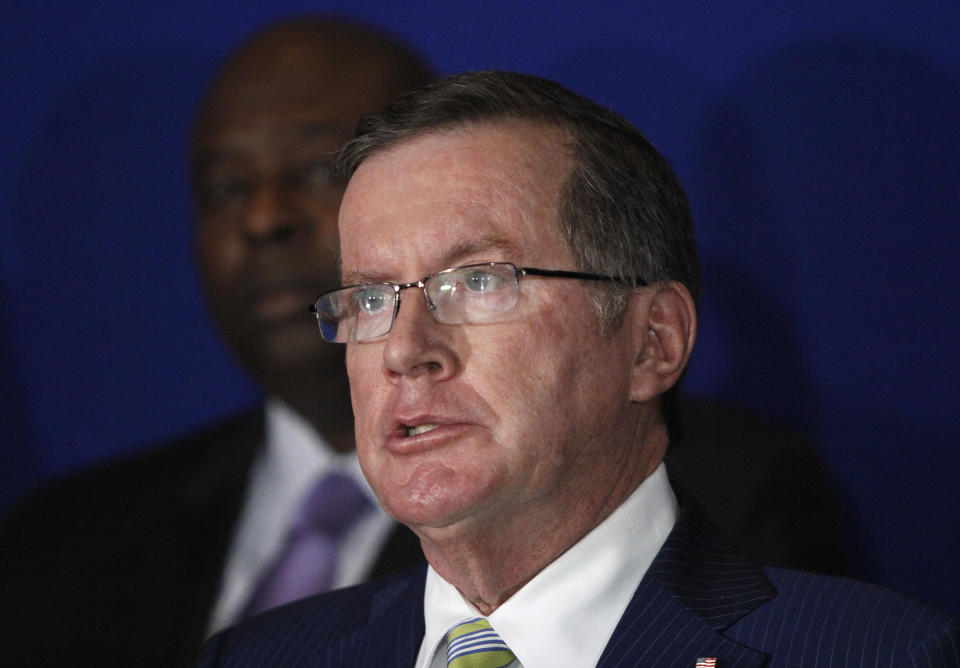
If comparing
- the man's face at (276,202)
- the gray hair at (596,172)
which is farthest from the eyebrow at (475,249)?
the man's face at (276,202)

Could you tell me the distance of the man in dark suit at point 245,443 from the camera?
124 inches

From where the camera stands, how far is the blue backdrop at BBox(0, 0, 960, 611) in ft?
8.52

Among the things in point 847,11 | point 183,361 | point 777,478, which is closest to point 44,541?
point 183,361

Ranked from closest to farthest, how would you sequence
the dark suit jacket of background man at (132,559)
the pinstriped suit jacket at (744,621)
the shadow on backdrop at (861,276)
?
the pinstriped suit jacket at (744,621)
the shadow on backdrop at (861,276)
the dark suit jacket of background man at (132,559)

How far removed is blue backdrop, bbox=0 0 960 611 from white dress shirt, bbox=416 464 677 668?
72cm

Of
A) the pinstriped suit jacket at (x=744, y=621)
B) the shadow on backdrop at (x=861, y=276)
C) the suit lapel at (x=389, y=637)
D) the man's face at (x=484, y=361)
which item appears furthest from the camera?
the shadow on backdrop at (x=861, y=276)

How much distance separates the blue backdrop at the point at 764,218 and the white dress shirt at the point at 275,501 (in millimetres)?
171

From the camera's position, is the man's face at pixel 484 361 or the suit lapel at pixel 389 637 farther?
the suit lapel at pixel 389 637

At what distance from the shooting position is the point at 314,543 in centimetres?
317

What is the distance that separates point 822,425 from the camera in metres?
2.68

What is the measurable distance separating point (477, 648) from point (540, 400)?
489 millimetres

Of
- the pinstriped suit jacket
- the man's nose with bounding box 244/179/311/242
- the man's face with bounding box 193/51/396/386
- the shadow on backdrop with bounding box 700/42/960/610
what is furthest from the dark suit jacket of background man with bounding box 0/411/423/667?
the shadow on backdrop with bounding box 700/42/960/610

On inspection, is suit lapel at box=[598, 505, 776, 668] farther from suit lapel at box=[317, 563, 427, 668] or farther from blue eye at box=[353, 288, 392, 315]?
blue eye at box=[353, 288, 392, 315]

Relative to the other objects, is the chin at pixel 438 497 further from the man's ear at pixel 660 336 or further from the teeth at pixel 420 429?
the man's ear at pixel 660 336
